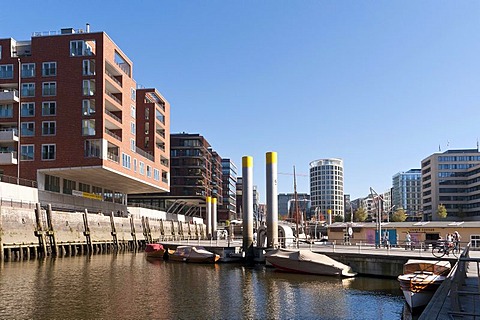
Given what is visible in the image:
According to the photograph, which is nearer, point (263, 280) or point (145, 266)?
point (263, 280)

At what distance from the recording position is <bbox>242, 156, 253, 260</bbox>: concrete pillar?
47.4 meters

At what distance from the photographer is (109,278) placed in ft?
117

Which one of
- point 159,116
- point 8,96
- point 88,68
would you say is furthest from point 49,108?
point 159,116

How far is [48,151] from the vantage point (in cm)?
6644

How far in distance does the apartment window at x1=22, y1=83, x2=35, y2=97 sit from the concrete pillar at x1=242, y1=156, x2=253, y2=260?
36615mm

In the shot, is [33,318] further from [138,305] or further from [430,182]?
[430,182]

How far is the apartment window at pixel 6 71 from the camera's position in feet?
227

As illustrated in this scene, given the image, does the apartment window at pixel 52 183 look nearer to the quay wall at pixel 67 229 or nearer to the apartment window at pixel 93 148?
the quay wall at pixel 67 229

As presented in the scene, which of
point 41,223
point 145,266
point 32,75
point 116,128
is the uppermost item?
point 32,75

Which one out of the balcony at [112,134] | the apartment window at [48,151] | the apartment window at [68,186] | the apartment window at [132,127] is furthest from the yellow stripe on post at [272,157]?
the apartment window at [68,186]

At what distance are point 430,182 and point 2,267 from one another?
157m

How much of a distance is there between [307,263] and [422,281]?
49.3 feet

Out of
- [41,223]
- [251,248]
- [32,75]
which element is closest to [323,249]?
[251,248]

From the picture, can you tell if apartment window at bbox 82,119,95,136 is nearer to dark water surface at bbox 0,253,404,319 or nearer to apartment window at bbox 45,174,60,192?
apartment window at bbox 45,174,60,192
